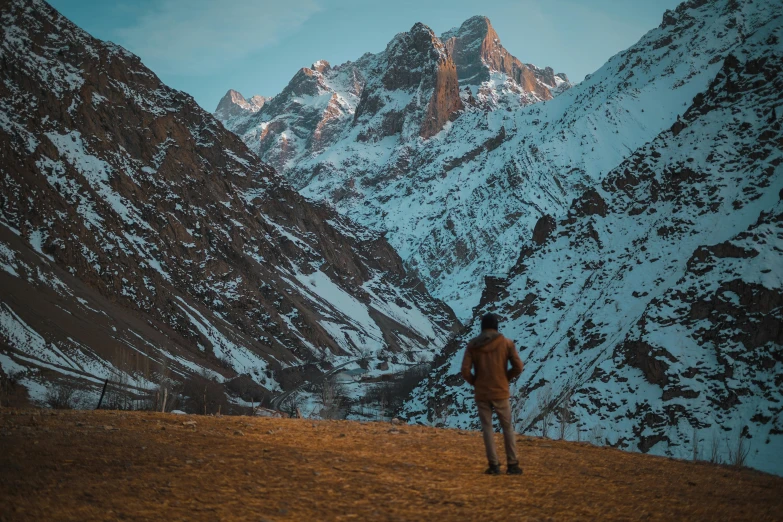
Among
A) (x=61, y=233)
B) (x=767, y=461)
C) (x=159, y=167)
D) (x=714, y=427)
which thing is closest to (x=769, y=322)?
(x=714, y=427)

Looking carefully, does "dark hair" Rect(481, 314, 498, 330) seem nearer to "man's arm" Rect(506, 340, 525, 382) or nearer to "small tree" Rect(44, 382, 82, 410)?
"man's arm" Rect(506, 340, 525, 382)

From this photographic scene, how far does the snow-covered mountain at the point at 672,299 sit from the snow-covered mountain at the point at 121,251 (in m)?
50.8

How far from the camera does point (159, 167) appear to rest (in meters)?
175

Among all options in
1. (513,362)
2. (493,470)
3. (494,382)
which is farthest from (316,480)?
(513,362)

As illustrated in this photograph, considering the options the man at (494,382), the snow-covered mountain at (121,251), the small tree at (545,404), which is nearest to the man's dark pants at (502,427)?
the man at (494,382)

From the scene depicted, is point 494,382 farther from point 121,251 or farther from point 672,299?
point 121,251

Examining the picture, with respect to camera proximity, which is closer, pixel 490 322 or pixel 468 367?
pixel 468 367

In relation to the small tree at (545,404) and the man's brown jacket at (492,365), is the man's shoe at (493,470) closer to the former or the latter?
the man's brown jacket at (492,365)

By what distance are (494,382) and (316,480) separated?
347 centimetres

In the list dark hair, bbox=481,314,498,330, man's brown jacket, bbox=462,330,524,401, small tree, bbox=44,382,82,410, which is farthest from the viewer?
small tree, bbox=44,382,82,410

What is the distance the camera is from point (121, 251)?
136 m

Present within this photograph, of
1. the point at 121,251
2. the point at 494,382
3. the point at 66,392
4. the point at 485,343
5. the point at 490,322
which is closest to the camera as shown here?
the point at 494,382

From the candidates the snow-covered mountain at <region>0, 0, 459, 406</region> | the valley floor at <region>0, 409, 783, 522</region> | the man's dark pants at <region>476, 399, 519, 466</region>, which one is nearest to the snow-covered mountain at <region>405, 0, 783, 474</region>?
the valley floor at <region>0, 409, 783, 522</region>

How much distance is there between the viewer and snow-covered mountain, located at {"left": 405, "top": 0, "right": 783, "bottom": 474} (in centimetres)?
4569
